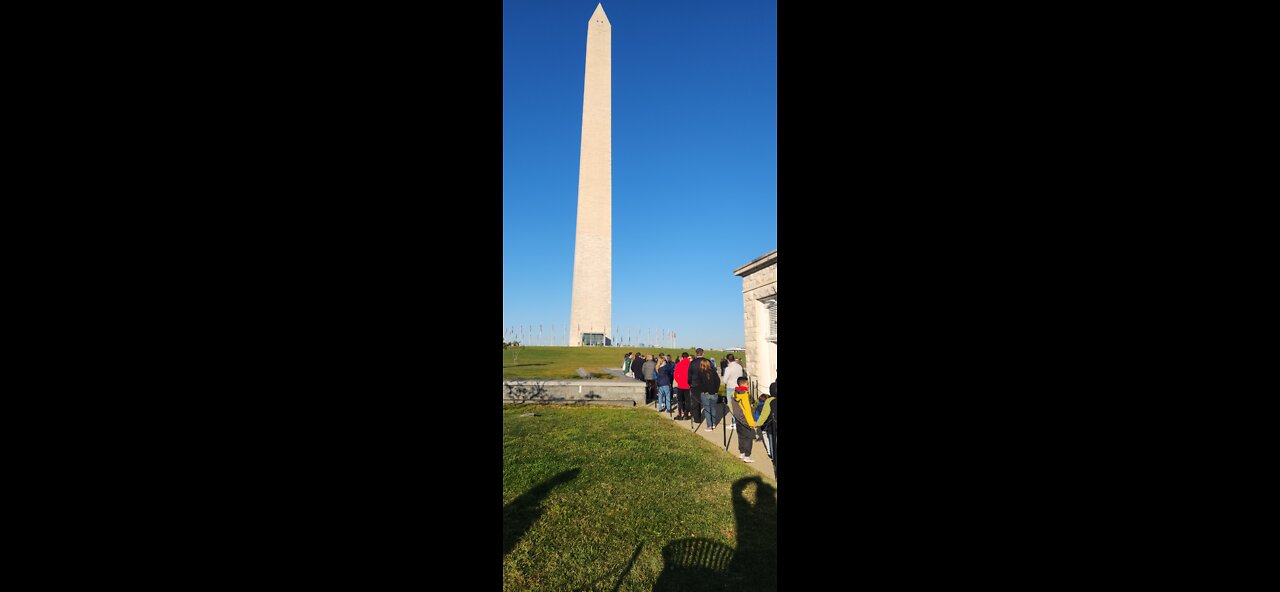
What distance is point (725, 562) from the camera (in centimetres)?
441

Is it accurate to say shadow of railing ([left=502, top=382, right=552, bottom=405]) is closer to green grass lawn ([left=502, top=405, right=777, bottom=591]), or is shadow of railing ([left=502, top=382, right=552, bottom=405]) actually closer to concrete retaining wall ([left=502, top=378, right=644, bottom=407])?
concrete retaining wall ([left=502, top=378, right=644, bottom=407])

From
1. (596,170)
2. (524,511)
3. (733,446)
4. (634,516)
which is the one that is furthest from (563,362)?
(634,516)

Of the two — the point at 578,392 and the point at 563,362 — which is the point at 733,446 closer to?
the point at 578,392

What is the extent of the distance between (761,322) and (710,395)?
2069 millimetres

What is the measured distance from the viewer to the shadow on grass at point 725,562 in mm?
4098

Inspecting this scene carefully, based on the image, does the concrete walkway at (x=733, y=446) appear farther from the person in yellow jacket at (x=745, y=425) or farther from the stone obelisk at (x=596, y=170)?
the stone obelisk at (x=596, y=170)

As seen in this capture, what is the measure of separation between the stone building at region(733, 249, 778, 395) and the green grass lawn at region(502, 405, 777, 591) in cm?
252

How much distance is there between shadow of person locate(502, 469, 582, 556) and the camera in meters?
5.09

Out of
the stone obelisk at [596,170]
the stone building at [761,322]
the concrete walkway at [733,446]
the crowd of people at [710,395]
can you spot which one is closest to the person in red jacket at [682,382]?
the crowd of people at [710,395]

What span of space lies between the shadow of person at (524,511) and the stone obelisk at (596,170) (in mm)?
21078

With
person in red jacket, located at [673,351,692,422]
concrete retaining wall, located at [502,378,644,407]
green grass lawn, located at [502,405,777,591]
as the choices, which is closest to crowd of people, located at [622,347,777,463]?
person in red jacket, located at [673,351,692,422]
